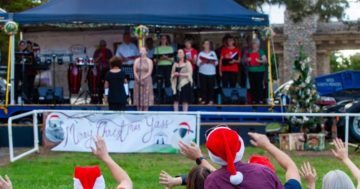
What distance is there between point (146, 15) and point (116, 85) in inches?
100

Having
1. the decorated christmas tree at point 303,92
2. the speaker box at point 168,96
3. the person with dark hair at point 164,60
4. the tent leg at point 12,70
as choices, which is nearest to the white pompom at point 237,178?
the decorated christmas tree at point 303,92

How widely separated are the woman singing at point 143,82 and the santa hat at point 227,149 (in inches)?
465

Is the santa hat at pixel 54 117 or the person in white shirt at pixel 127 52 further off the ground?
the person in white shirt at pixel 127 52

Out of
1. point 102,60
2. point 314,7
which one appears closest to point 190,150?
point 102,60

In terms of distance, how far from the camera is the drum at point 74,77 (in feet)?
61.3

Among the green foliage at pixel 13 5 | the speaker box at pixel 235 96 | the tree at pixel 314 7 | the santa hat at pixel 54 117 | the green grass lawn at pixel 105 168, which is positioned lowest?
the green grass lawn at pixel 105 168

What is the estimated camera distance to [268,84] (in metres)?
→ 18.0

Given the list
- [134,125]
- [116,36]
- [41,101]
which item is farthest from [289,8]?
[134,125]

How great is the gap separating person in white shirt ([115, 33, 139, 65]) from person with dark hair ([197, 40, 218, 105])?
1.61 meters

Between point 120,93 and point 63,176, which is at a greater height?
point 120,93

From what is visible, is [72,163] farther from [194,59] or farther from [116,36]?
[116,36]

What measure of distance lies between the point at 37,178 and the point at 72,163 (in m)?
1.67

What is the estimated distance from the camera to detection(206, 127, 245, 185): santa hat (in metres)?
4.43

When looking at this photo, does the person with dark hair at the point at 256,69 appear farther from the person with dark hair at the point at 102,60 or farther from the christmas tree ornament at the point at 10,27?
the christmas tree ornament at the point at 10,27
